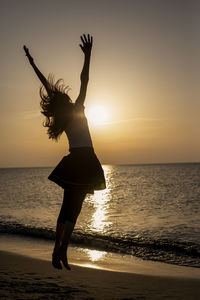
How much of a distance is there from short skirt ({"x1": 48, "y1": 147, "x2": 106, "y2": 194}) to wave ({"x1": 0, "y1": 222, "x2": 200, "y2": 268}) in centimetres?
767

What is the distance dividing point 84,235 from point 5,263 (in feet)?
25.8

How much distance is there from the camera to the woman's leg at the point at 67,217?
15.4 feet

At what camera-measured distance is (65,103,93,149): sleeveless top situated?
464 centimetres

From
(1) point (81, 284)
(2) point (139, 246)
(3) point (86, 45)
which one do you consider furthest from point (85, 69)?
(2) point (139, 246)

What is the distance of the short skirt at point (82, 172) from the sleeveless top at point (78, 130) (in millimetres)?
81

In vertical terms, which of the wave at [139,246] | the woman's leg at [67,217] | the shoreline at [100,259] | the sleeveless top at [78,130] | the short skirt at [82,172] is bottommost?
the wave at [139,246]

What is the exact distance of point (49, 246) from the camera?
13.4 metres

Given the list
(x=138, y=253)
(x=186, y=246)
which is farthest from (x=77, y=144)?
(x=186, y=246)

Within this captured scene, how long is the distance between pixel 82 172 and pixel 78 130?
0.57m

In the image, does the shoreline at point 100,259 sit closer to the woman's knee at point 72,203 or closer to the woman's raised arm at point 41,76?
the woman's knee at point 72,203

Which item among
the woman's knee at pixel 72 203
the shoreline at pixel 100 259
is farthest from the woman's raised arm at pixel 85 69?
the shoreline at pixel 100 259

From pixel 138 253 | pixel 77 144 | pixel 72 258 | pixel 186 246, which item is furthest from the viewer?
pixel 186 246

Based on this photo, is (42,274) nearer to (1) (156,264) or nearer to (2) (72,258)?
(2) (72,258)

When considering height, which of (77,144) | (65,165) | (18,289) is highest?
(77,144)
